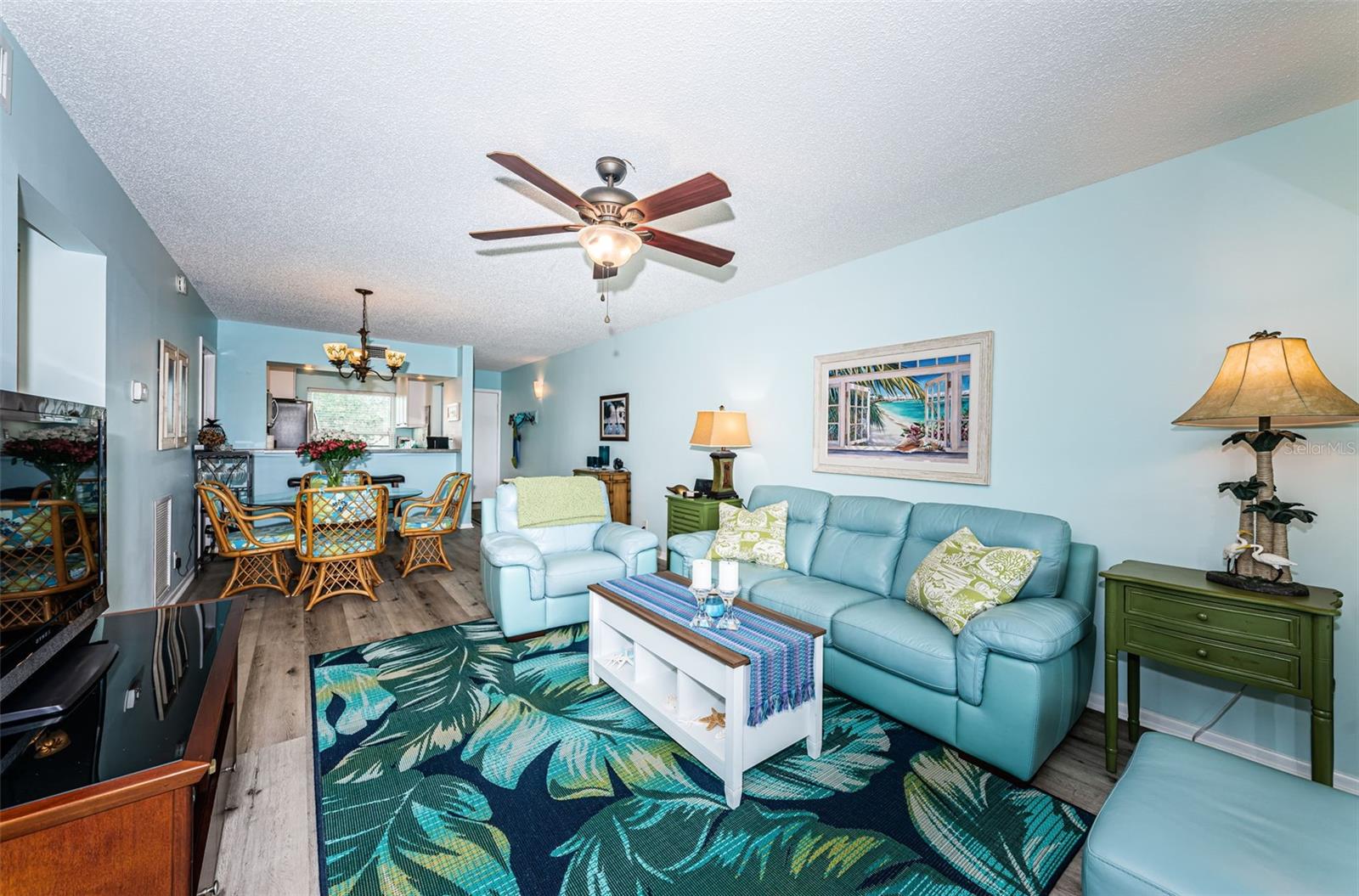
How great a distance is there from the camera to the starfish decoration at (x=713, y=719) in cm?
210

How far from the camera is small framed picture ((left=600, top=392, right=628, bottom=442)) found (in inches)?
240

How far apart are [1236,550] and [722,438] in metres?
2.88

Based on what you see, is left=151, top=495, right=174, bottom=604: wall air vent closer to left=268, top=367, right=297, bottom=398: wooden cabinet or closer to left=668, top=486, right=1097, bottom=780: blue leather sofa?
left=668, top=486, right=1097, bottom=780: blue leather sofa

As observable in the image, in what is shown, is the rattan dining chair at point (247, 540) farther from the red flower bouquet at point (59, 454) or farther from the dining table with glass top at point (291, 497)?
the red flower bouquet at point (59, 454)

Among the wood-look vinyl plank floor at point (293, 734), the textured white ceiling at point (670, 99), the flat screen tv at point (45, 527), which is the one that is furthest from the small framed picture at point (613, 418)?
the flat screen tv at point (45, 527)

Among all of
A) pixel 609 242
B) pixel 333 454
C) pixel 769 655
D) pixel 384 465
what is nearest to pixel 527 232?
pixel 609 242

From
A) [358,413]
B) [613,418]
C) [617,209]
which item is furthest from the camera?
[358,413]

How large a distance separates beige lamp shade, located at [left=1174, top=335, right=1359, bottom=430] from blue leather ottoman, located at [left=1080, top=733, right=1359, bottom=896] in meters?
1.15

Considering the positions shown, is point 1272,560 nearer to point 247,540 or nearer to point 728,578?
point 728,578

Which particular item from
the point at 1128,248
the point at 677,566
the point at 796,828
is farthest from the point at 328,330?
the point at 1128,248

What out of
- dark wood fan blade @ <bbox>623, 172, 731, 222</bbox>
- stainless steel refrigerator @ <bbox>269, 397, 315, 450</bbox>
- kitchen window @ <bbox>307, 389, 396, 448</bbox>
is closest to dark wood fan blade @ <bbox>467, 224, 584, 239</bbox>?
dark wood fan blade @ <bbox>623, 172, 731, 222</bbox>

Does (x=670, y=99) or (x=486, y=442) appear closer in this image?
(x=670, y=99)

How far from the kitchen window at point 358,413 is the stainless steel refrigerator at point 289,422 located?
0.75 m

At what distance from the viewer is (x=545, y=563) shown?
3.38m
